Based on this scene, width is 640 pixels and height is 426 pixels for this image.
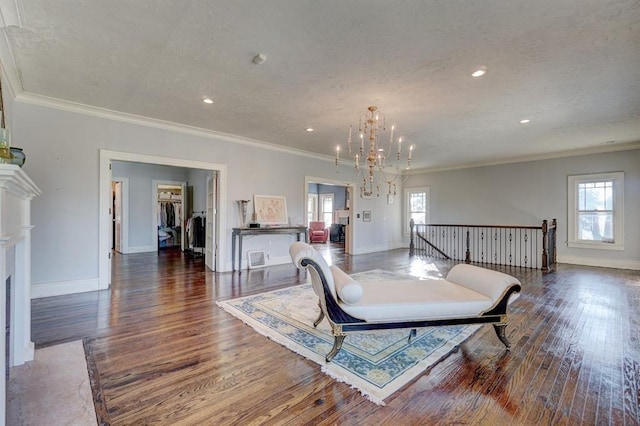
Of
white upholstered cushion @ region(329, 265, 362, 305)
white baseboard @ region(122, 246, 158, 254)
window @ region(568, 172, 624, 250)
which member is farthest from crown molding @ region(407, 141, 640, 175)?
white baseboard @ region(122, 246, 158, 254)

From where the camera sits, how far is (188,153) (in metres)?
5.17

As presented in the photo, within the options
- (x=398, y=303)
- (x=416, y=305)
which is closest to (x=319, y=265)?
(x=398, y=303)

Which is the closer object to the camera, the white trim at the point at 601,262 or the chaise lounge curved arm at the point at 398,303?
the chaise lounge curved arm at the point at 398,303

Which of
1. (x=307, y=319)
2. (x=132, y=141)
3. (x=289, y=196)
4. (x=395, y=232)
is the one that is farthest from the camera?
(x=395, y=232)

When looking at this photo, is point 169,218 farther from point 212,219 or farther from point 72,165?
point 72,165

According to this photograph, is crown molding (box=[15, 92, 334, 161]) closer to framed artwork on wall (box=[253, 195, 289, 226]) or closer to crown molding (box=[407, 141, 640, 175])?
framed artwork on wall (box=[253, 195, 289, 226])

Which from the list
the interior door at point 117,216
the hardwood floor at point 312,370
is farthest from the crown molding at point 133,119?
the interior door at point 117,216

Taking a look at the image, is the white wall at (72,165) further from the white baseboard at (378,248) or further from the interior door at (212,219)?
the white baseboard at (378,248)

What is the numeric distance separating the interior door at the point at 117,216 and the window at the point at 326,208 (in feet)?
24.9

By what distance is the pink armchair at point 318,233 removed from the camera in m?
11.6

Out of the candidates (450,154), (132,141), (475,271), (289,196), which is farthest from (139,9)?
(450,154)

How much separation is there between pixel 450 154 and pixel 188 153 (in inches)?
237

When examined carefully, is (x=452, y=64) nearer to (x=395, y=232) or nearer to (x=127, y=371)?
(x=127, y=371)

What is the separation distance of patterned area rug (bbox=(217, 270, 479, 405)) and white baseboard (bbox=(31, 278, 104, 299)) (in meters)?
2.21
